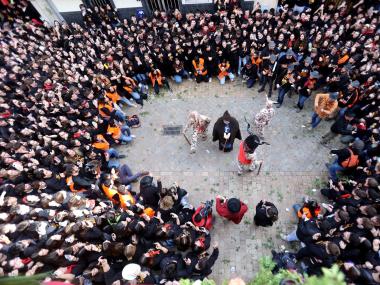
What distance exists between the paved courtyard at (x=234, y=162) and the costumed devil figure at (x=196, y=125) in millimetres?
427

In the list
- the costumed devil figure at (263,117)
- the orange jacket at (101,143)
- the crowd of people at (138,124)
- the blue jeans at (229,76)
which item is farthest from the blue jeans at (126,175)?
the blue jeans at (229,76)

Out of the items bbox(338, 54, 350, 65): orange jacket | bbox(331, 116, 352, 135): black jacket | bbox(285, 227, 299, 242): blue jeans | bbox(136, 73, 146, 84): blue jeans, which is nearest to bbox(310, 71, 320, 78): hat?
bbox(338, 54, 350, 65): orange jacket

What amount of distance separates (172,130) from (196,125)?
1.89 m

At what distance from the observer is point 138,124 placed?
1134 cm

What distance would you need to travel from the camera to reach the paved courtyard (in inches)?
325

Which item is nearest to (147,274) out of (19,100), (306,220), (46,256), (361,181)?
(46,256)

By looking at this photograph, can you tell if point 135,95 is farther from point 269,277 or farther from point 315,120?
point 269,277

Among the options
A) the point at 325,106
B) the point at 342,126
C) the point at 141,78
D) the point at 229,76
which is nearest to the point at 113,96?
the point at 141,78

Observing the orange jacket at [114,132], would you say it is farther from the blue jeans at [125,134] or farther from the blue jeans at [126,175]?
the blue jeans at [126,175]

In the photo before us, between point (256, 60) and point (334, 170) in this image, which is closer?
point (334, 170)

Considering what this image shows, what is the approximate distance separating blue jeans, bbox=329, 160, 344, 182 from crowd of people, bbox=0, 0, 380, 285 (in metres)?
0.03

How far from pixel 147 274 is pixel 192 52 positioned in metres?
8.93

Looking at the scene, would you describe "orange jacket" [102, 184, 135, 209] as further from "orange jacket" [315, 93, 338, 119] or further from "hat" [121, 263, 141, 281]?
"orange jacket" [315, 93, 338, 119]

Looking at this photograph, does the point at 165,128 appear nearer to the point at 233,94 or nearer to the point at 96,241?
the point at 233,94
